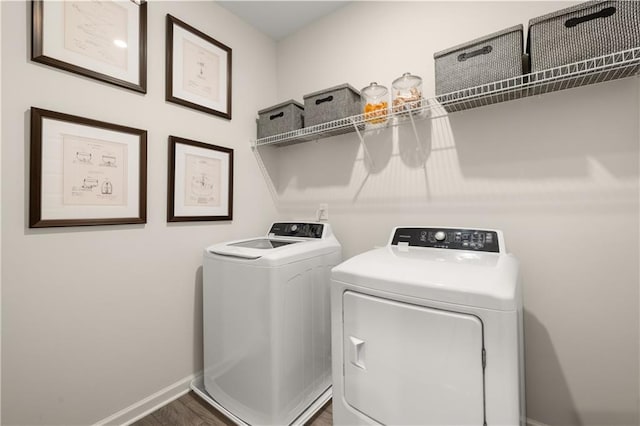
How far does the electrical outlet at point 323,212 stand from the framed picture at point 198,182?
0.65 metres

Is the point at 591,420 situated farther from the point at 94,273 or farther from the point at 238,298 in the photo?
the point at 94,273

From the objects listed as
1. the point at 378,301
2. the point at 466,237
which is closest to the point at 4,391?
the point at 378,301

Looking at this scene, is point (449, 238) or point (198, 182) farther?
point (198, 182)

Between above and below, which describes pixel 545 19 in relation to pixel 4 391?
above

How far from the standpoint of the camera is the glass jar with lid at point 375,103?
164cm

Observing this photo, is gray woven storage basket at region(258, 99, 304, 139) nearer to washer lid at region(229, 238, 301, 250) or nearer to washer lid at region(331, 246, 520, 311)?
washer lid at region(229, 238, 301, 250)

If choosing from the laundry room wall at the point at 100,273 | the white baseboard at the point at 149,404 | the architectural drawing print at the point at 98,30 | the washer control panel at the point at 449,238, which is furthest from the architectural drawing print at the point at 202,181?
the washer control panel at the point at 449,238

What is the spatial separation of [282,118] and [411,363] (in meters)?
1.71

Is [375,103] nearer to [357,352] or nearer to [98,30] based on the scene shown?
[357,352]

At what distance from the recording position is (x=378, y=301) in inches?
42.2

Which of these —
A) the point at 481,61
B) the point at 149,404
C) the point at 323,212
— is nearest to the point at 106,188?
the point at 149,404

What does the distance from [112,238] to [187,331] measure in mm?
743

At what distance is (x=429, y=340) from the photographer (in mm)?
967

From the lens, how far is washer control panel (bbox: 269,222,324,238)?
193 centimetres
